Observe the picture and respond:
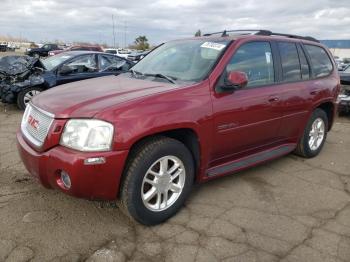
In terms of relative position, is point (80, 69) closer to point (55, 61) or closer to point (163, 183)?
point (55, 61)

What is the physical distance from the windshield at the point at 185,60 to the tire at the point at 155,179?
840 millimetres

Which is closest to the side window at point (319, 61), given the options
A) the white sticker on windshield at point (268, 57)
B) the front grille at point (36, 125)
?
the white sticker on windshield at point (268, 57)

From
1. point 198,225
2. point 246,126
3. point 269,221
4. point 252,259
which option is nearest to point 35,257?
point 198,225

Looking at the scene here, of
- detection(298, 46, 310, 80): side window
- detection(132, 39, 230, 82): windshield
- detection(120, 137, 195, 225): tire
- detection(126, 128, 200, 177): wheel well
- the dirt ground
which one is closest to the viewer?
the dirt ground

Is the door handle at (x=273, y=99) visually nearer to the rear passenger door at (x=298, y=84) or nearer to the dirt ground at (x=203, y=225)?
the rear passenger door at (x=298, y=84)

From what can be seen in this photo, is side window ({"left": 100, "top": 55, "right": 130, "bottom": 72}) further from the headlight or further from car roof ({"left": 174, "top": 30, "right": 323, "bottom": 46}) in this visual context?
the headlight

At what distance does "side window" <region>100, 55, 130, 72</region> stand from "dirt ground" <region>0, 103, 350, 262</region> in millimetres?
5328

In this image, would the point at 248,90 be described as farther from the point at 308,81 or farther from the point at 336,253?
the point at 336,253

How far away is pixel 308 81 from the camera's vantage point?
5.11 metres

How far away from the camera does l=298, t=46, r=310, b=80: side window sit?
16.7 ft

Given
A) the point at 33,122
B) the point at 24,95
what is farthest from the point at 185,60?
the point at 24,95

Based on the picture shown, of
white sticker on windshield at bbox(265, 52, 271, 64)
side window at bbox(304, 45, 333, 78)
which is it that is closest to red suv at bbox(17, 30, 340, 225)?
white sticker on windshield at bbox(265, 52, 271, 64)

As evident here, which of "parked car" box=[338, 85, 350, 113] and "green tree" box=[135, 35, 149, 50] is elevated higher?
"green tree" box=[135, 35, 149, 50]

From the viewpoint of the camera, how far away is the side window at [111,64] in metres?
9.78
